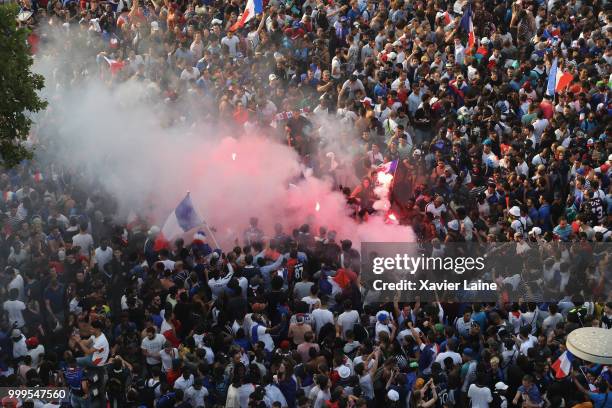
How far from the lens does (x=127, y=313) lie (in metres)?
13.2

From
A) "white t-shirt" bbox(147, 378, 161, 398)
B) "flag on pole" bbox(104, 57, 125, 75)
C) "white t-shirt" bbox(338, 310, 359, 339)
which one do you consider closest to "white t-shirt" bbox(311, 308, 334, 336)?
"white t-shirt" bbox(338, 310, 359, 339)

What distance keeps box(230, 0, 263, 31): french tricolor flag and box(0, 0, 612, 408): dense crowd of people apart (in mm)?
77

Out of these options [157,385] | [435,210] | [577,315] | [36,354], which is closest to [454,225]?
[435,210]

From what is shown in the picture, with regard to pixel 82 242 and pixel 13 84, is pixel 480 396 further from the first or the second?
pixel 13 84

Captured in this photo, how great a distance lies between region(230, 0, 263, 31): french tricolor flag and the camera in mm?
20906

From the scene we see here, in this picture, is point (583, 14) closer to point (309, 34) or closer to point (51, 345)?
point (309, 34)

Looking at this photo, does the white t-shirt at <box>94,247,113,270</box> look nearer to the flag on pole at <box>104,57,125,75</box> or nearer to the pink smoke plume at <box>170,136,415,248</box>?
the pink smoke plume at <box>170,136,415,248</box>

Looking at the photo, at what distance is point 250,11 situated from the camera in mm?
20938

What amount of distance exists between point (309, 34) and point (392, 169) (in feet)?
18.2

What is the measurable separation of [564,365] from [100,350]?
495cm

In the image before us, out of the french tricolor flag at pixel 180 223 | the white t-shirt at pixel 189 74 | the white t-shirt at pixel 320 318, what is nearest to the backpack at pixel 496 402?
the white t-shirt at pixel 320 318

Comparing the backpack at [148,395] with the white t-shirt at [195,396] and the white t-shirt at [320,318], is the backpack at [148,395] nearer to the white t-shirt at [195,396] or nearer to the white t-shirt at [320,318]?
the white t-shirt at [195,396]

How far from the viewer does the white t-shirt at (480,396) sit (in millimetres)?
11617

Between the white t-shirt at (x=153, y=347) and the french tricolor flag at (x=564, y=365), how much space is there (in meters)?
4.22
